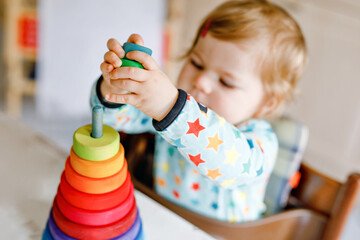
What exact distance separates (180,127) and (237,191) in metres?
0.33

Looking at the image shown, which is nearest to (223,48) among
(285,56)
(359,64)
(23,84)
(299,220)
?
(285,56)

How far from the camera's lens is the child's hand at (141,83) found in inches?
13.7

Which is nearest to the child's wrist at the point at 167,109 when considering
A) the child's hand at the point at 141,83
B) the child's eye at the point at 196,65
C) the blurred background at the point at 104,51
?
the child's hand at the point at 141,83

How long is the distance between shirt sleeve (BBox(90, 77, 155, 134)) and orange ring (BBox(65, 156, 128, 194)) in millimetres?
178

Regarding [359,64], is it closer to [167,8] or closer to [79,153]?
[167,8]

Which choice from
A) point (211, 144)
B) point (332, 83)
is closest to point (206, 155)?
point (211, 144)

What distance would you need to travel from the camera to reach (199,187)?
671 millimetres

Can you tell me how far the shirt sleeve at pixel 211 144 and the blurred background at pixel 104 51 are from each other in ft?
3.86

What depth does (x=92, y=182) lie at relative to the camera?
1.15 feet

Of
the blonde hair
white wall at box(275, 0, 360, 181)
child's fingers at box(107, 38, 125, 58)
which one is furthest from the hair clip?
white wall at box(275, 0, 360, 181)

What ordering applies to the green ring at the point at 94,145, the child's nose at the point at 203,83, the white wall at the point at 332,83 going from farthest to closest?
the white wall at the point at 332,83 → the child's nose at the point at 203,83 → the green ring at the point at 94,145

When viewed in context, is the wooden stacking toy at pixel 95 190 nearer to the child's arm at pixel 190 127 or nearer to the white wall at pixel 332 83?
the child's arm at pixel 190 127

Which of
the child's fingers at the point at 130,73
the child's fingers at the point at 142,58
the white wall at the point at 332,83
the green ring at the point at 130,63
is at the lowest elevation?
the white wall at the point at 332,83

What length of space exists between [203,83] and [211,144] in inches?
6.5
